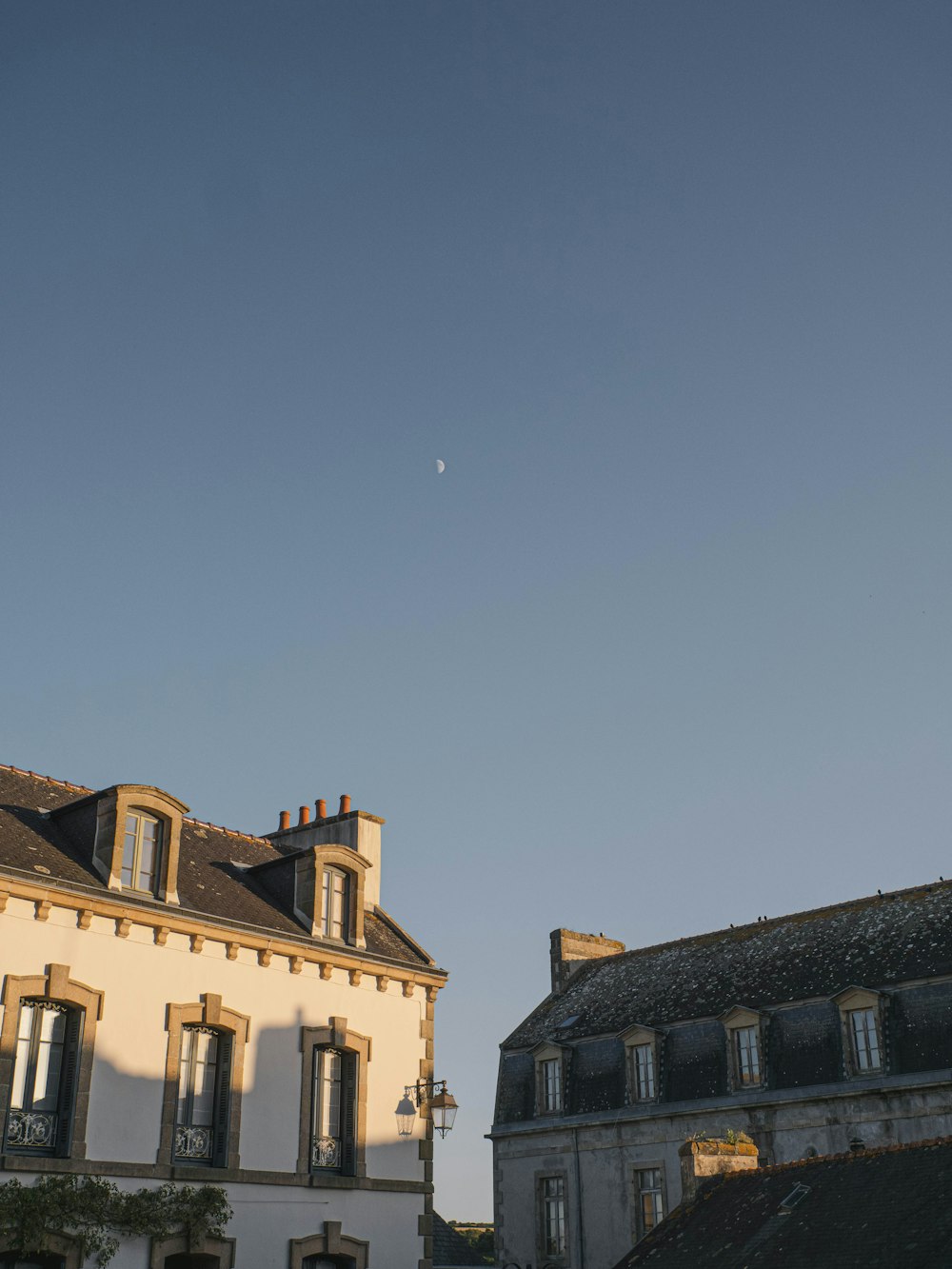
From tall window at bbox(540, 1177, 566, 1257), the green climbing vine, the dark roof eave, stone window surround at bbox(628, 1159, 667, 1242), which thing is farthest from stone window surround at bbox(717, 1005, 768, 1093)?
the green climbing vine

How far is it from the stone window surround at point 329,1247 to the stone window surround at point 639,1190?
12.0 metres

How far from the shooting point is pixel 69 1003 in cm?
1638

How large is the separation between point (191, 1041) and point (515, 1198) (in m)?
17.8

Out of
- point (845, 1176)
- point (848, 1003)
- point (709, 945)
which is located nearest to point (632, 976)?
point (709, 945)

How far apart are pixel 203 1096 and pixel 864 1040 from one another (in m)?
15.2

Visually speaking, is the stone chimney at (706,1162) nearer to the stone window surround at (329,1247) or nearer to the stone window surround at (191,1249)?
the stone window surround at (329,1247)

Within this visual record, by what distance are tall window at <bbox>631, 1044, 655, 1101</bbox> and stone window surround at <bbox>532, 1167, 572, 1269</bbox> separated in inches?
116

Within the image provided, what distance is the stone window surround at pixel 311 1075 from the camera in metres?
18.6

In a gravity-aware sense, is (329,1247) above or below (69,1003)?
below

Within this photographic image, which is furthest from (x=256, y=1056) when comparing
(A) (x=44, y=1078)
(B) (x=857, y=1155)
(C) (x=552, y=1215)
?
(C) (x=552, y=1215)

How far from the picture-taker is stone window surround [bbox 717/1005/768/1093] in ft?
92.2

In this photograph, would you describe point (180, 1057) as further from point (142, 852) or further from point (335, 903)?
point (335, 903)

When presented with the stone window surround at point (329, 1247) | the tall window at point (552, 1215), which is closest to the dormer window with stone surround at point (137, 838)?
the stone window surround at point (329, 1247)

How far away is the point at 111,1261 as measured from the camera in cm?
1584
